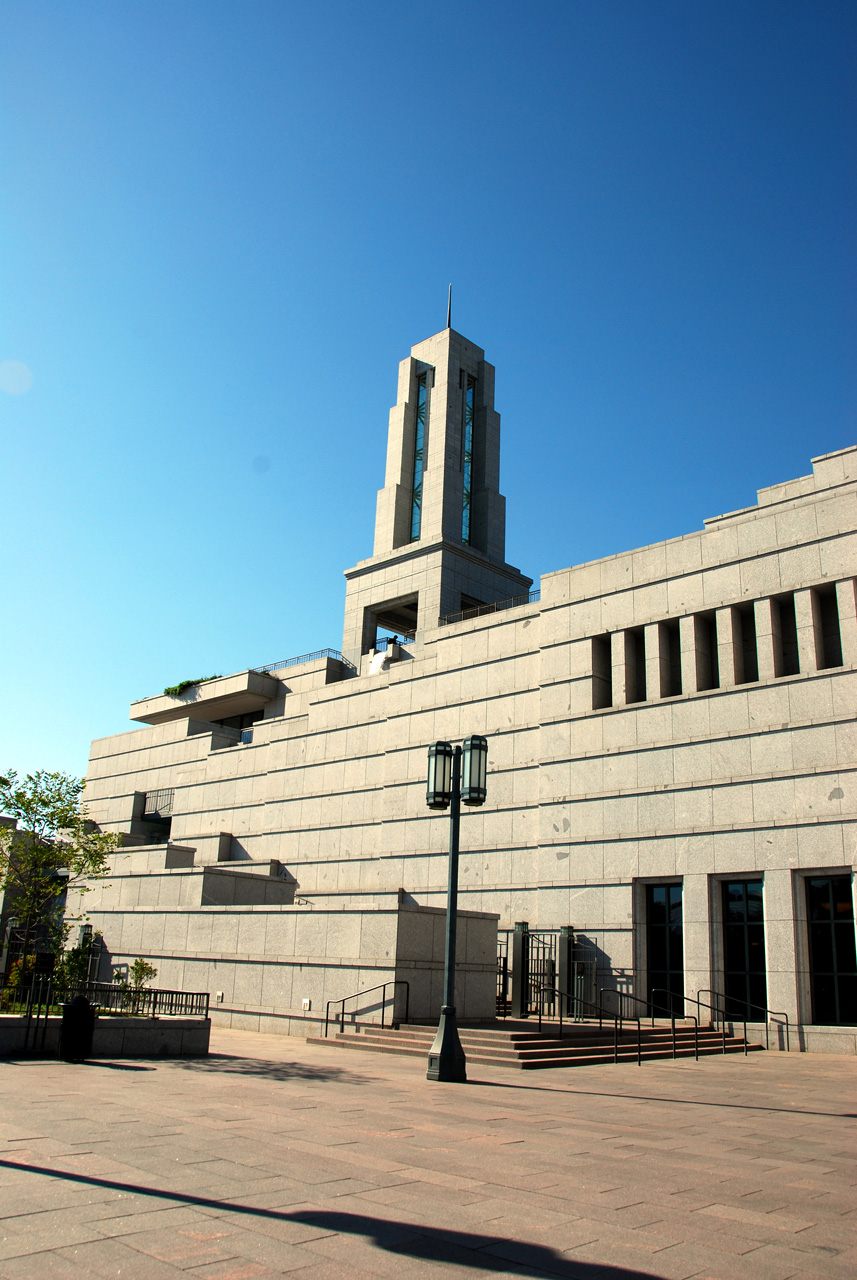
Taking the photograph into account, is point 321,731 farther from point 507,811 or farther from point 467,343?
point 467,343

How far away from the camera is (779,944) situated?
2581cm

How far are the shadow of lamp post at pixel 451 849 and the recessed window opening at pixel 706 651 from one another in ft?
44.8

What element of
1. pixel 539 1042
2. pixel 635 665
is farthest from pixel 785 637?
pixel 539 1042

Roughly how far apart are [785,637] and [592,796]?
785 cm

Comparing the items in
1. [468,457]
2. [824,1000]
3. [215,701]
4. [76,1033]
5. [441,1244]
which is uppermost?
[468,457]

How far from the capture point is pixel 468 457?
50.2 meters

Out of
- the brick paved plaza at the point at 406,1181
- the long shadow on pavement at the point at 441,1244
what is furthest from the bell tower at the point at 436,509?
the long shadow on pavement at the point at 441,1244

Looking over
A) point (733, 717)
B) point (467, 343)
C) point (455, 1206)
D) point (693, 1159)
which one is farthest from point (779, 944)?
point (467, 343)

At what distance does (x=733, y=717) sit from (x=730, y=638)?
2.42 metres

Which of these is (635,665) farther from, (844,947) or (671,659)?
(844,947)

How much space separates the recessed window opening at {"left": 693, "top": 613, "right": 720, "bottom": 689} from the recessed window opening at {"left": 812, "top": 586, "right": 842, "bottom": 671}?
3.32 metres

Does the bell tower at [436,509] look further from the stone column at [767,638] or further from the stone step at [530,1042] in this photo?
the stone step at [530,1042]

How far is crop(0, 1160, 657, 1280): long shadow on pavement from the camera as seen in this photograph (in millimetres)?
5887

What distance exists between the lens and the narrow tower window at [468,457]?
49.0 metres
